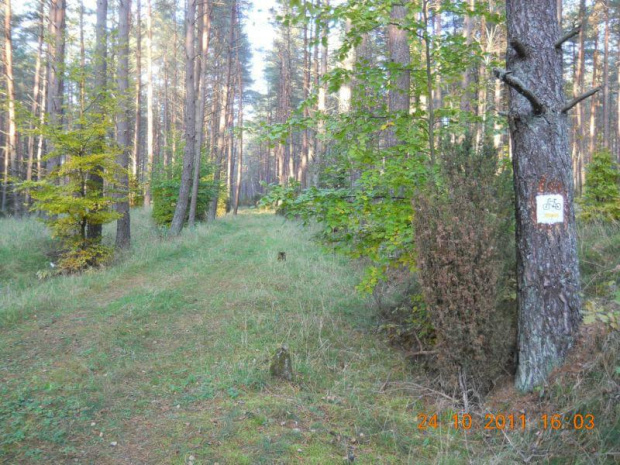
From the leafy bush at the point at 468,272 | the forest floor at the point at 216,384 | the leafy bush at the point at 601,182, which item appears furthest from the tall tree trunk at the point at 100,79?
the leafy bush at the point at 601,182

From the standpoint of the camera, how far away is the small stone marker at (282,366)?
4117 millimetres

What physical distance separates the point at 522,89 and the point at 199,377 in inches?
162

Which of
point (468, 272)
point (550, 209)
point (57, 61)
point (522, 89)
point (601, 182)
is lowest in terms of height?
point (468, 272)

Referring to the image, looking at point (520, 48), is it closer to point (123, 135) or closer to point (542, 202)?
point (542, 202)

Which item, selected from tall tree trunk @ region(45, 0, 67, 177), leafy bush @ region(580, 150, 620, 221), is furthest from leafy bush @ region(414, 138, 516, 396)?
tall tree trunk @ region(45, 0, 67, 177)

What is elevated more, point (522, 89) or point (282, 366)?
point (522, 89)

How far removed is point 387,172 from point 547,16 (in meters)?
2.04

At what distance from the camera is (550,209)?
11.6ft

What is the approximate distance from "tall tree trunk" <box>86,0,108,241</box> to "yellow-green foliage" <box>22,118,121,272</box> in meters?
0.08

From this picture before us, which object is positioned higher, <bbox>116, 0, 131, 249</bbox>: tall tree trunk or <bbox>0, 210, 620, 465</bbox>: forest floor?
<bbox>116, 0, 131, 249</bbox>: tall tree trunk

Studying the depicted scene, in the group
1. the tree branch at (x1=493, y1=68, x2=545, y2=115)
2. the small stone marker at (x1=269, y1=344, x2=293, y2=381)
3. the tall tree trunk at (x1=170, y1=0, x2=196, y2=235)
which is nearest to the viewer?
the tree branch at (x1=493, y1=68, x2=545, y2=115)

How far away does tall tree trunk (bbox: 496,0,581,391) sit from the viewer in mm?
3480
